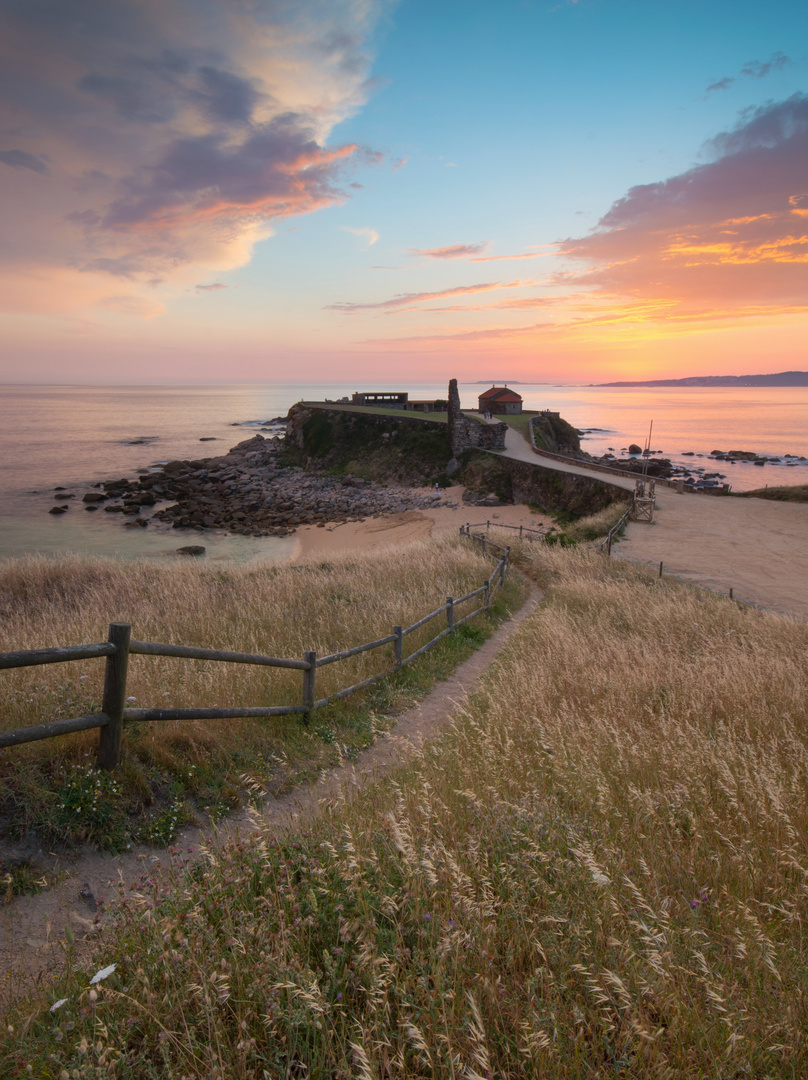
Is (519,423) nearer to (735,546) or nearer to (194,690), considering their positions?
(735,546)

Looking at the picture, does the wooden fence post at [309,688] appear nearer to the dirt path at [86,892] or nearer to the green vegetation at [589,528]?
the dirt path at [86,892]

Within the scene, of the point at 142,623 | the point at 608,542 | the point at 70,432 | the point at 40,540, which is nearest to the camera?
the point at 142,623

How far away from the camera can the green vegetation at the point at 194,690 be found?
169 inches

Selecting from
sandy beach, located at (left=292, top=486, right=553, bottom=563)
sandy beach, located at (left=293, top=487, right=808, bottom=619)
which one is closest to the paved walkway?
sandy beach, located at (left=293, top=487, right=808, bottom=619)

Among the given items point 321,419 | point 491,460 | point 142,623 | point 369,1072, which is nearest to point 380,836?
point 369,1072

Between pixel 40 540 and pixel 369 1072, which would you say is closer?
pixel 369 1072

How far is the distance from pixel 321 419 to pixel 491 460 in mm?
26393

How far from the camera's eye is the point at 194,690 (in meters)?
6.48

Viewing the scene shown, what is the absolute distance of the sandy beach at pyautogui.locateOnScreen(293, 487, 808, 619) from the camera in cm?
1672

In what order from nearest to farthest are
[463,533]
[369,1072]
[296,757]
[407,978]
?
[369,1072] → [407,978] → [296,757] → [463,533]

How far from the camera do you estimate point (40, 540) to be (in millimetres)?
31406

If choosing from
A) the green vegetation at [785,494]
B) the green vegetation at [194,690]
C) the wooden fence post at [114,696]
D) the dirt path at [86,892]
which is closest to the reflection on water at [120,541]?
the green vegetation at [194,690]

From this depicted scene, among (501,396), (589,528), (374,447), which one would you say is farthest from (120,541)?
(501,396)

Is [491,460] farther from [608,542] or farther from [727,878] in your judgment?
[727,878]
